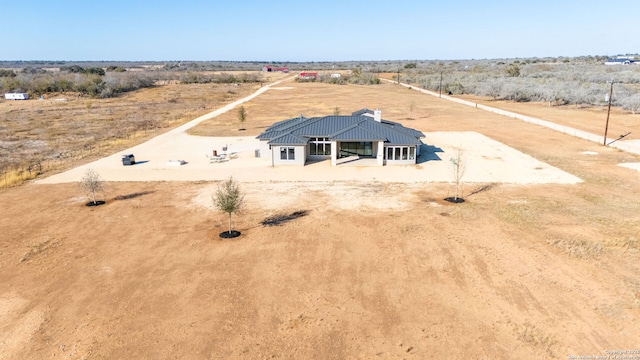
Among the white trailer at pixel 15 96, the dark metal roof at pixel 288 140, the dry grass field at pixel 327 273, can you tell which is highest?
the white trailer at pixel 15 96

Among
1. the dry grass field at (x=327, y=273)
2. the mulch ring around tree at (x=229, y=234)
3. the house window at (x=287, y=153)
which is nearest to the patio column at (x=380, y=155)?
the dry grass field at (x=327, y=273)

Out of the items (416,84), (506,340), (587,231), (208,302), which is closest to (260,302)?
(208,302)

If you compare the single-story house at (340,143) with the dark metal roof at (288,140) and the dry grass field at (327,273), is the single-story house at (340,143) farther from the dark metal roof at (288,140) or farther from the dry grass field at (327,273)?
the dry grass field at (327,273)

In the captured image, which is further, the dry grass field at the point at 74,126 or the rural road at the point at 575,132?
the rural road at the point at 575,132

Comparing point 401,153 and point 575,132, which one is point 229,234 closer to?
point 401,153

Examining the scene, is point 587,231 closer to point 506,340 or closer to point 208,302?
point 506,340

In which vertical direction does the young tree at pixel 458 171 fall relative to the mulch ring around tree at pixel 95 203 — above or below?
above
